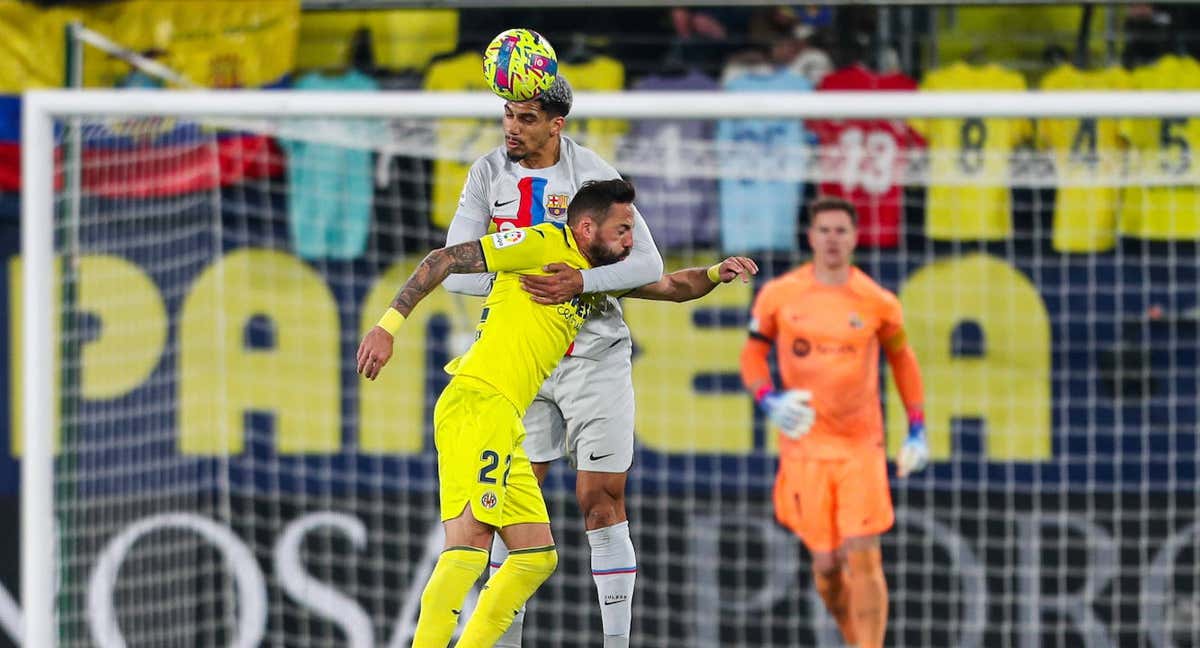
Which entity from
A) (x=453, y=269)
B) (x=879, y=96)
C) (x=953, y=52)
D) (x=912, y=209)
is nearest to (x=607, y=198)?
(x=453, y=269)

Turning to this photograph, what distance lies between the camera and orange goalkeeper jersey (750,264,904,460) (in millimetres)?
6582

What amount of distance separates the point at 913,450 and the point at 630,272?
2.43 meters

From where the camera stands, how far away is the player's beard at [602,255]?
14.6 feet

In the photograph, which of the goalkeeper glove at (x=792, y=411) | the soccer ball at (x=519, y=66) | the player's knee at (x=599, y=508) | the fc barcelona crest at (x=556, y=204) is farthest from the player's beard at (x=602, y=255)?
the goalkeeper glove at (x=792, y=411)

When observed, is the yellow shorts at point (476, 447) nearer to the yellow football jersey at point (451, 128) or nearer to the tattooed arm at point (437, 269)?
the tattooed arm at point (437, 269)

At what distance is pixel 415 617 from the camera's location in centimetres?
830

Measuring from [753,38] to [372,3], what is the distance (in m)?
1.83

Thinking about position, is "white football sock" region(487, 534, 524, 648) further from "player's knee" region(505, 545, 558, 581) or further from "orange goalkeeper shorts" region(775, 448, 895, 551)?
"orange goalkeeper shorts" region(775, 448, 895, 551)

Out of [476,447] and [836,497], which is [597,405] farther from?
[836,497]

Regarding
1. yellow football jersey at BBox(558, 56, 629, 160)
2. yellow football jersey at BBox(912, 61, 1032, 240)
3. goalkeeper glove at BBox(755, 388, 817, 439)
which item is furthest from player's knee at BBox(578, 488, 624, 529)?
yellow football jersey at BBox(912, 61, 1032, 240)

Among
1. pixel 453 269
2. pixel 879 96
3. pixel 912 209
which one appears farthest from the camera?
pixel 912 209

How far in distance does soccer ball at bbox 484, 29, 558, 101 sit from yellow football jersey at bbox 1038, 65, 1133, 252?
3986mm

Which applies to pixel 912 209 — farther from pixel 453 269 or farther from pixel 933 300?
pixel 453 269

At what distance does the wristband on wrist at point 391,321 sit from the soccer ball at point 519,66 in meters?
0.66
